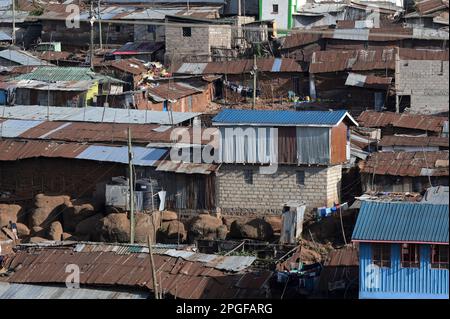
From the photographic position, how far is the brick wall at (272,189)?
2066 centimetres

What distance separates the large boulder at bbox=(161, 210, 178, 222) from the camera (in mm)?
20820

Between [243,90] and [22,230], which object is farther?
[243,90]

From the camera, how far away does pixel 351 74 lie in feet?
94.8

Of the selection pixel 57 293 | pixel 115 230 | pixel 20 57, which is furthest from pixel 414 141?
pixel 20 57

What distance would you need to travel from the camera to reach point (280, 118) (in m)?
21.1

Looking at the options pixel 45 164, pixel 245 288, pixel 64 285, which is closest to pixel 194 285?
pixel 245 288

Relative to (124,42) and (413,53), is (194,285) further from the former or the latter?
(124,42)

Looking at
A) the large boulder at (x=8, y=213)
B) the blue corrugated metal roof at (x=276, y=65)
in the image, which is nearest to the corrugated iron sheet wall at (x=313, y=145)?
the large boulder at (x=8, y=213)

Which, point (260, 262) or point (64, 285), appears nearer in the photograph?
point (64, 285)

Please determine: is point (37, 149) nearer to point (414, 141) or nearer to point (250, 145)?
point (250, 145)

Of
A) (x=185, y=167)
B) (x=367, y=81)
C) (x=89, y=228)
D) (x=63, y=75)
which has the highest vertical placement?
(x=367, y=81)

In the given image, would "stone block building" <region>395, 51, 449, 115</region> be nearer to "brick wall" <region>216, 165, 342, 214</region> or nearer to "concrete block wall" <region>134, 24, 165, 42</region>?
"brick wall" <region>216, 165, 342, 214</region>

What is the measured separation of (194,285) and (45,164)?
→ 7173 mm

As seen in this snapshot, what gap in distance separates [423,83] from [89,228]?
9.97 meters
